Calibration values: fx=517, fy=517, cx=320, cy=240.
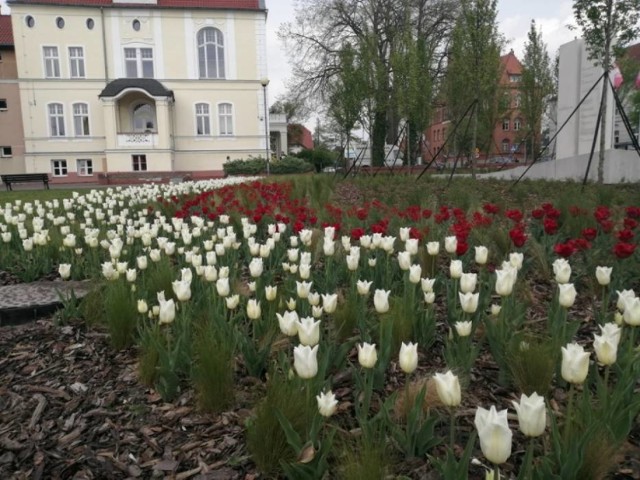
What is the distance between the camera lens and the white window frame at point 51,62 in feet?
110

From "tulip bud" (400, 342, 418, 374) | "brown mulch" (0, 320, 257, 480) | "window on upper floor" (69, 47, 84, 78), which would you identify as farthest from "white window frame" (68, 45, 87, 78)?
"tulip bud" (400, 342, 418, 374)

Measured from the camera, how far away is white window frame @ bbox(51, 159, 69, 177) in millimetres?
34438

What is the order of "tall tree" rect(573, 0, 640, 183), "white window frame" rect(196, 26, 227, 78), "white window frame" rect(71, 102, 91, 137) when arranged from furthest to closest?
"white window frame" rect(196, 26, 227, 78), "white window frame" rect(71, 102, 91, 137), "tall tree" rect(573, 0, 640, 183)

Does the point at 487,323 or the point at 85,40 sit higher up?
the point at 85,40

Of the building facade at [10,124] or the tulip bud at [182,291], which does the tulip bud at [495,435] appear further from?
the building facade at [10,124]

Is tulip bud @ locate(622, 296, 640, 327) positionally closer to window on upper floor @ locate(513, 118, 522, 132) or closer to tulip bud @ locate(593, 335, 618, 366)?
tulip bud @ locate(593, 335, 618, 366)

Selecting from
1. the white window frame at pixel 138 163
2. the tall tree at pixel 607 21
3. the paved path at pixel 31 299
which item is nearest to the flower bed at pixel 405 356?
the paved path at pixel 31 299

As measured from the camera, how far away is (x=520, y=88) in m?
29.3

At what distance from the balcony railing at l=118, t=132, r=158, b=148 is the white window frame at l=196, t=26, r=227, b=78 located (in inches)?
219

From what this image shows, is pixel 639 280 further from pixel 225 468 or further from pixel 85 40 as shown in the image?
pixel 85 40

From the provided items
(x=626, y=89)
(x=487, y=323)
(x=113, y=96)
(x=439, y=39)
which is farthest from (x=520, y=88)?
(x=487, y=323)

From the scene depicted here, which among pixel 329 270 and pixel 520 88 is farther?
pixel 520 88

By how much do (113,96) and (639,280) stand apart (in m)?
33.9

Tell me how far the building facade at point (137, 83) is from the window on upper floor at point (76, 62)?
66 mm
